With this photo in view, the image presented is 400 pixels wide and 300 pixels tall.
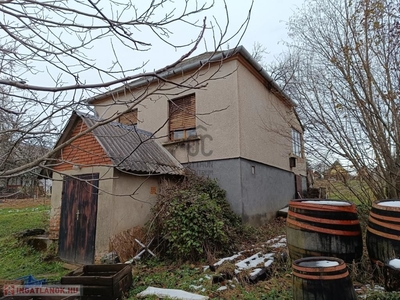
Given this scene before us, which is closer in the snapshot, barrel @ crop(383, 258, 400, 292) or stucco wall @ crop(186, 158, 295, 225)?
barrel @ crop(383, 258, 400, 292)

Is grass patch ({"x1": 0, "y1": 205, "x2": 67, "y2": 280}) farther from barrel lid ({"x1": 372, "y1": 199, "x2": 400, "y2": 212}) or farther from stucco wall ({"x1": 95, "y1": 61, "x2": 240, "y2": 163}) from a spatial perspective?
barrel lid ({"x1": 372, "y1": 199, "x2": 400, "y2": 212})

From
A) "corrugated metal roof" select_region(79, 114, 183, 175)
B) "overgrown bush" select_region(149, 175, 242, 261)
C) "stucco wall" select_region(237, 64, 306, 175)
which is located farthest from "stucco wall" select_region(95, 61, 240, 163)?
"overgrown bush" select_region(149, 175, 242, 261)

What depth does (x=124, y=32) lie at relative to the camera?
2.67 m

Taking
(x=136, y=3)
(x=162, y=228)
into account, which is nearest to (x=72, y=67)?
(x=136, y=3)

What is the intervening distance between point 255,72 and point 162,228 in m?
6.51

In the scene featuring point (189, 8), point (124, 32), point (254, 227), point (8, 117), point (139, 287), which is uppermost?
point (189, 8)

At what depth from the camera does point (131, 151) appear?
23.7 ft

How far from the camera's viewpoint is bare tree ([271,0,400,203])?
4.98 metres

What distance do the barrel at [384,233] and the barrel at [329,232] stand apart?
218 mm

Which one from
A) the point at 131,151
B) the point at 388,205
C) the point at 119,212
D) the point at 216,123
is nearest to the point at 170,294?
the point at 119,212

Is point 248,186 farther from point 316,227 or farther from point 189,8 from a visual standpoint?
point 189,8

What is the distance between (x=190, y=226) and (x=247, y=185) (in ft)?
9.44

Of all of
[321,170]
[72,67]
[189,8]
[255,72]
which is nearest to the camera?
[189,8]

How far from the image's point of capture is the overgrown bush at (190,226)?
5.79 meters
